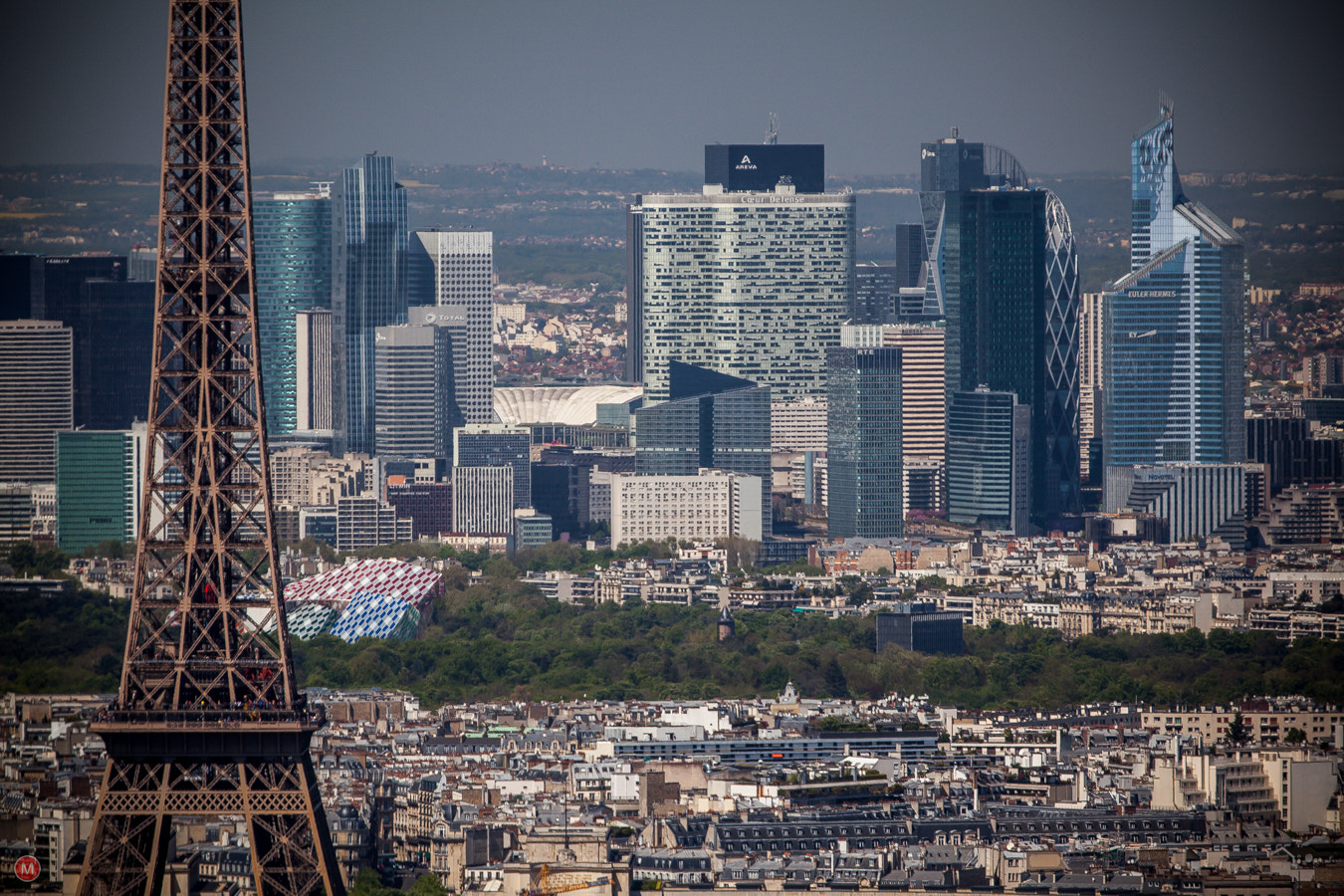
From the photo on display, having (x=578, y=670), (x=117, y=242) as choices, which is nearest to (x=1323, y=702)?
(x=578, y=670)

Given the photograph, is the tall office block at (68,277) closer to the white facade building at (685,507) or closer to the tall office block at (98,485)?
the tall office block at (98,485)

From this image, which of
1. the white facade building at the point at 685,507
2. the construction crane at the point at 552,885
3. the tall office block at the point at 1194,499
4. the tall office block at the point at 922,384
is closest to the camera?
the construction crane at the point at 552,885

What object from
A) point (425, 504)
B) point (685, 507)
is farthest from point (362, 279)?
point (685, 507)

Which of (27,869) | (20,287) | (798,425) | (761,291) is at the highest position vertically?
(761,291)

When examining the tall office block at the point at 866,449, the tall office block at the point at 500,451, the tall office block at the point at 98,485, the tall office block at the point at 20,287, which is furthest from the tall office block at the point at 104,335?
the tall office block at the point at 866,449

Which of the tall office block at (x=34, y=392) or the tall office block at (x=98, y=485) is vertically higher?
the tall office block at (x=34, y=392)

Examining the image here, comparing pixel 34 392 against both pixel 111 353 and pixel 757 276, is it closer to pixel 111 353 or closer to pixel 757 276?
pixel 111 353
